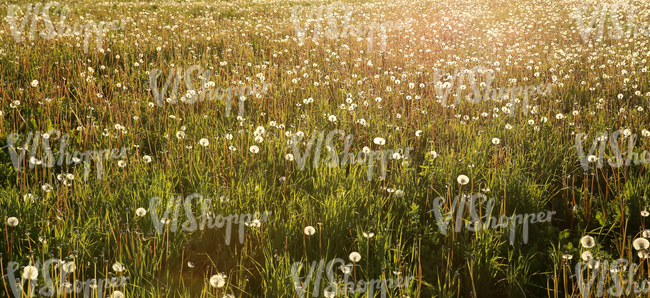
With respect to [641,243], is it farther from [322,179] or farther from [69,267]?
[69,267]

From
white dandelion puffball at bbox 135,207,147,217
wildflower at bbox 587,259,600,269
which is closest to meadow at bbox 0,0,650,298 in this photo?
wildflower at bbox 587,259,600,269

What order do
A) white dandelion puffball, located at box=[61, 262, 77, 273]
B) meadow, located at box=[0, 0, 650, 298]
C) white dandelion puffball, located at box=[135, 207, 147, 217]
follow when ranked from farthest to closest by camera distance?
white dandelion puffball, located at box=[135, 207, 147, 217] → meadow, located at box=[0, 0, 650, 298] → white dandelion puffball, located at box=[61, 262, 77, 273]

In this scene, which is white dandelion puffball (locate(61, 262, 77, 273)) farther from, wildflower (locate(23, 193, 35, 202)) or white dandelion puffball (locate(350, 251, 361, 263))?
white dandelion puffball (locate(350, 251, 361, 263))

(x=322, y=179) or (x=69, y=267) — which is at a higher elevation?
(x=69, y=267)

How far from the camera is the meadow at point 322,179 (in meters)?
2.28

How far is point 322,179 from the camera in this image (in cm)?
317

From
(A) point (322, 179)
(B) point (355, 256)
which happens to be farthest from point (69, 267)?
(A) point (322, 179)

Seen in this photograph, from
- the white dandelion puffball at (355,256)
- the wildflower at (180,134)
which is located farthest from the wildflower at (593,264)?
the wildflower at (180,134)

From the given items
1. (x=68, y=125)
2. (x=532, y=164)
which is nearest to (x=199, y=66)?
(x=68, y=125)

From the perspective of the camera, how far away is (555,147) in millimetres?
3719

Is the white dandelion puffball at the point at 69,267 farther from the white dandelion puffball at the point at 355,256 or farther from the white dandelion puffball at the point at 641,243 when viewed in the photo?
the white dandelion puffball at the point at 641,243

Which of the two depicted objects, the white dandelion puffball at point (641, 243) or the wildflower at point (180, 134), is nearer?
the white dandelion puffball at point (641, 243)

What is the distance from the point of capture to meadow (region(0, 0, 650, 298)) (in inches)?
89.7

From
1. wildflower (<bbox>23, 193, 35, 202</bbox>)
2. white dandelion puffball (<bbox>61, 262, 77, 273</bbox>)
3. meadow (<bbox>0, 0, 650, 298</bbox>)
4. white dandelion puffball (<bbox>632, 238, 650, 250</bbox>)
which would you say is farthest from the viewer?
wildflower (<bbox>23, 193, 35, 202</bbox>)
